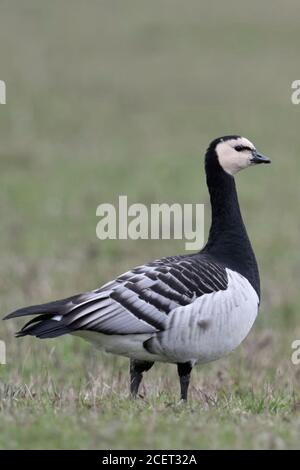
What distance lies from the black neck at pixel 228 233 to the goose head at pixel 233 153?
87 millimetres

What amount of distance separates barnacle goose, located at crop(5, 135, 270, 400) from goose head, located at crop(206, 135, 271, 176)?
111 cm

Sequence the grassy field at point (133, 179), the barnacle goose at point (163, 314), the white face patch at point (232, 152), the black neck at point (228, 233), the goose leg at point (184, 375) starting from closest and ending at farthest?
the grassy field at point (133, 179) → the barnacle goose at point (163, 314) → the goose leg at point (184, 375) → the black neck at point (228, 233) → the white face patch at point (232, 152)

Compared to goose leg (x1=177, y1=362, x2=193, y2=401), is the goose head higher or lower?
higher

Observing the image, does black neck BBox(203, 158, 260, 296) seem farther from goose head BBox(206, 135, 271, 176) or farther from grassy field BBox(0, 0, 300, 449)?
grassy field BBox(0, 0, 300, 449)

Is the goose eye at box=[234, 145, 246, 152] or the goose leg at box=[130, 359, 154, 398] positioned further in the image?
the goose eye at box=[234, 145, 246, 152]

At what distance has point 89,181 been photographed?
71.8 feet

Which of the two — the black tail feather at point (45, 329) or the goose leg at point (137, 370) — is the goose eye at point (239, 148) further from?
the black tail feather at point (45, 329)

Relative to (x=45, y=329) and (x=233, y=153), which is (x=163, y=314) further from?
(x=233, y=153)

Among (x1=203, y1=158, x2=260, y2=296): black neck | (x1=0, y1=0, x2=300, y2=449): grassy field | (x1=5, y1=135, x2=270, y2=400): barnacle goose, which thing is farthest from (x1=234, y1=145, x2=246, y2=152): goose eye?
(x1=0, y1=0, x2=300, y2=449): grassy field

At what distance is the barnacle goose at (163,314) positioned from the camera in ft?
22.9

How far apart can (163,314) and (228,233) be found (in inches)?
57.8

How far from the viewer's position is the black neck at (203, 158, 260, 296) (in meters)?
7.98

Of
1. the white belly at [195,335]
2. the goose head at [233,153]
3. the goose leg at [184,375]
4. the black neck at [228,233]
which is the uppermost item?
the goose head at [233,153]

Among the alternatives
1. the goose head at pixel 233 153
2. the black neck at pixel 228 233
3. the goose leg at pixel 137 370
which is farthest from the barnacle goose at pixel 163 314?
the goose head at pixel 233 153
